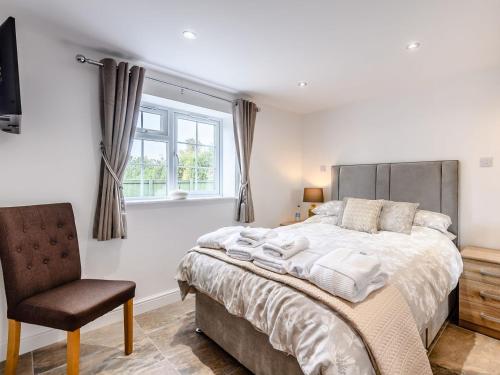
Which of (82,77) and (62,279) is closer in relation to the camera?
(62,279)

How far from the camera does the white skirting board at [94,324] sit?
1.91m

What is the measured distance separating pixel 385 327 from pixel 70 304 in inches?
66.1

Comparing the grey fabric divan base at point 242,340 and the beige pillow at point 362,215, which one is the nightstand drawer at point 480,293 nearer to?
the beige pillow at point 362,215

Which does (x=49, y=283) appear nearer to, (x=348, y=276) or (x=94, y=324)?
(x=94, y=324)

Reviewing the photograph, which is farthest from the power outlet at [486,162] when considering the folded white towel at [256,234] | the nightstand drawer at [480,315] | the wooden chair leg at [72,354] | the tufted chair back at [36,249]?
the tufted chair back at [36,249]

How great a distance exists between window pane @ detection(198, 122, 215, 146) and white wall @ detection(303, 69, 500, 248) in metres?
1.77

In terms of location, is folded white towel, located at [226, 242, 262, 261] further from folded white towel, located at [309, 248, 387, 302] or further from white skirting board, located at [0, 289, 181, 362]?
white skirting board, located at [0, 289, 181, 362]

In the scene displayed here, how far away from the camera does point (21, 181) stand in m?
1.91

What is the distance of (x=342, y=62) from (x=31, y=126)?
2608mm

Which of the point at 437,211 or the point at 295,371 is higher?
the point at 437,211

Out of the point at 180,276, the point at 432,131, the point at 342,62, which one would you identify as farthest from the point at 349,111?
the point at 180,276

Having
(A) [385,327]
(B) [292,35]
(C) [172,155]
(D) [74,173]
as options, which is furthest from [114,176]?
(A) [385,327]

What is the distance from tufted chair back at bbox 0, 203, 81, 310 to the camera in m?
1.62

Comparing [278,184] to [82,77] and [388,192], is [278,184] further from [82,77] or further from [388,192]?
[82,77]
